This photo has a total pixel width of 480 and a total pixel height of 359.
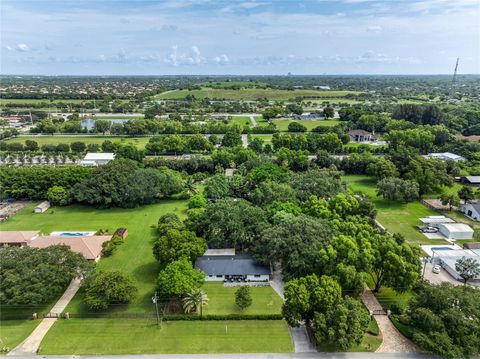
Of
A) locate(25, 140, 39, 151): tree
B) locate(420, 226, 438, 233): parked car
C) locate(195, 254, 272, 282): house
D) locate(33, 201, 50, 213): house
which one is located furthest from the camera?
locate(25, 140, 39, 151): tree

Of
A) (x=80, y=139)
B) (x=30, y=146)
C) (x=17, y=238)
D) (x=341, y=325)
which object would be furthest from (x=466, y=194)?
(x=80, y=139)

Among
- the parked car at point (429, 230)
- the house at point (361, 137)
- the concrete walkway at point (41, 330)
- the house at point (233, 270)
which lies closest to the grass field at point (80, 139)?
the house at point (361, 137)

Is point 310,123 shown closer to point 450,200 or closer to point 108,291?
point 450,200

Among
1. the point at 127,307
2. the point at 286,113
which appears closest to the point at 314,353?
the point at 127,307

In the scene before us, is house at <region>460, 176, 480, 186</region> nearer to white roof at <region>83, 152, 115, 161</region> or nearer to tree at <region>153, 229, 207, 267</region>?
tree at <region>153, 229, 207, 267</region>

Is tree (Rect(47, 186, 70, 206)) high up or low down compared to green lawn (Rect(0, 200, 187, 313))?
up

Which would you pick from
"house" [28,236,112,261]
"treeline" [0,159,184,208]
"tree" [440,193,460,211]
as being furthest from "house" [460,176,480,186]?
"house" [28,236,112,261]

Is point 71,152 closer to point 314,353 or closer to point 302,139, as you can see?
point 302,139
